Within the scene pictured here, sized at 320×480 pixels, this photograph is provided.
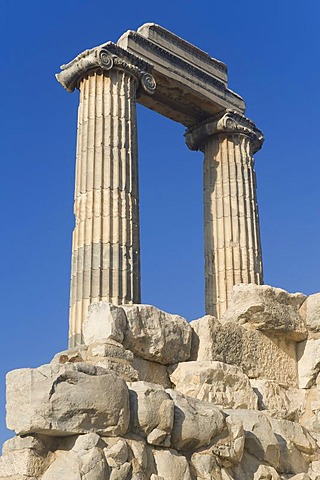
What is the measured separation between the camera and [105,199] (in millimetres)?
15984

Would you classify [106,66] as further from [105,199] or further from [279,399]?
[279,399]

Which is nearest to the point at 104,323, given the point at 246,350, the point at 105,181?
the point at 246,350

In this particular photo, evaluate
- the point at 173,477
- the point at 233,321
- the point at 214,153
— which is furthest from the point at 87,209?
the point at 173,477

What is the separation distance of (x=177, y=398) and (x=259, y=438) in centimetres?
84

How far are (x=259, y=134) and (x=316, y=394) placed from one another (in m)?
12.9

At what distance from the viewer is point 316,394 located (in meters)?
8.12

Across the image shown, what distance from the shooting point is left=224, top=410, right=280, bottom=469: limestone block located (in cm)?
663

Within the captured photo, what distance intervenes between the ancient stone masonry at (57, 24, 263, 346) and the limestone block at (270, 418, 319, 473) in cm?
799

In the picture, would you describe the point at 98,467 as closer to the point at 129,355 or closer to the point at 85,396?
the point at 85,396

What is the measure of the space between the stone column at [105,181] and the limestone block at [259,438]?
823 centimetres

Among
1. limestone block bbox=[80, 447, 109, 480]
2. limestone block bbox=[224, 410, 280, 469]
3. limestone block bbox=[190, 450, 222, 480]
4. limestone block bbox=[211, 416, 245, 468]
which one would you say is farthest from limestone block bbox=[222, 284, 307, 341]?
limestone block bbox=[80, 447, 109, 480]

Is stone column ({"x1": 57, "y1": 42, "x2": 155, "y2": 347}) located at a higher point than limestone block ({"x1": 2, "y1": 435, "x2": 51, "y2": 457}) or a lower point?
higher

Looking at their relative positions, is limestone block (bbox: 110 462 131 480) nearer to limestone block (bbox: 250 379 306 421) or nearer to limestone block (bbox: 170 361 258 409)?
limestone block (bbox: 170 361 258 409)

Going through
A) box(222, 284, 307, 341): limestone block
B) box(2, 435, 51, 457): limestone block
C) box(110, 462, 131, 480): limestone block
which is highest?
box(222, 284, 307, 341): limestone block
